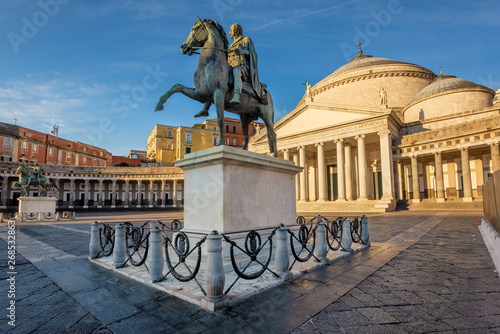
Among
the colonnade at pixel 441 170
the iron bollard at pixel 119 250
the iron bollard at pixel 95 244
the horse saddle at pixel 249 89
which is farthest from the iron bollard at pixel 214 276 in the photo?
the colonnade at pixel 441 170

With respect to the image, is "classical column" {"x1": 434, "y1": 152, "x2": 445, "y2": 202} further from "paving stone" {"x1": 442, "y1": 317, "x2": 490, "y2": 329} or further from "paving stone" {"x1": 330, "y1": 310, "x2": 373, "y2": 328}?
"paving stone" {"x1": 330, "y1": 310, "x2": 373, "y2": 328}

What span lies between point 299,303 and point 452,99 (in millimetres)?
39517

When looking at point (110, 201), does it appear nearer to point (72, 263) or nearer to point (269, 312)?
point (72, 263)

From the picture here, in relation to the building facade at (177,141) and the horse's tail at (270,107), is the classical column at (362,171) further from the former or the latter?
the building facade at (177,141)

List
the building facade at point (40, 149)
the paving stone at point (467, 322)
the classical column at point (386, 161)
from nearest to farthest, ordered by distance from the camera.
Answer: the paving stone at point (467, 322) < the classical column at point (386, 161) < the building facade at point (40, 149)

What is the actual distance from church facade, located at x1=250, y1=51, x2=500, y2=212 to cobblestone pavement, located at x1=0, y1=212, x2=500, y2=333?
74.1 ft

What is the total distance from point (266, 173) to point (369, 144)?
31.7 meters

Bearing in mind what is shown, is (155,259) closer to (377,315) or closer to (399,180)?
(377,315)

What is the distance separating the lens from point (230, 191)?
4926mm

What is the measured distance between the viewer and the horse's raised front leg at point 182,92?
5516 mm

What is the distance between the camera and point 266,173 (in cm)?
592

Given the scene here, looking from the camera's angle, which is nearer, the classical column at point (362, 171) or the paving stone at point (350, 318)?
the paving stone at point (350, 318)

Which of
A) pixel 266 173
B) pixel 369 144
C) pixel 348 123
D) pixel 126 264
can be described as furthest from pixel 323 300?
pixel 369 144

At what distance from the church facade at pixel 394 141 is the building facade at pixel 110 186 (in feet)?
90.5
